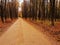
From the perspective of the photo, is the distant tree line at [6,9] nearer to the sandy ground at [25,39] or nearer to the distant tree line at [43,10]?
the distant tree line at [43,10]

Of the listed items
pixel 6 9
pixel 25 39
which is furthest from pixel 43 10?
pixel 25 39

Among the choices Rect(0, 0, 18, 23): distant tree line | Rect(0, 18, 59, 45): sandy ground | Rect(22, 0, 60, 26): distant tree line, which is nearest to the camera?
Rect(0, 18, 59, 45): sandy ground

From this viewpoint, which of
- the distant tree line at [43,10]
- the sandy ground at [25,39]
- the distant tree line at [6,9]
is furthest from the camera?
the distant tree line at [43,10]

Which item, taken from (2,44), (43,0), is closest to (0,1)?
(43,0)

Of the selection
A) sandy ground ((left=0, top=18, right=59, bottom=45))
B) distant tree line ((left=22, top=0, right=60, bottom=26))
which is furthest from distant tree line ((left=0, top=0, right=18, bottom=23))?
sandy ground ((left=0, top=18, right=59, bottom=45))

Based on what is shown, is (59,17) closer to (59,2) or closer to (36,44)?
(59,2)

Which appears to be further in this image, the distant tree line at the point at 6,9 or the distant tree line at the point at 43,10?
the distant tree line at the point at 43,10

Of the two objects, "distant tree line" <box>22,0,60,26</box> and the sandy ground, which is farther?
"distant tree line" <box>22,0,60,26</box>

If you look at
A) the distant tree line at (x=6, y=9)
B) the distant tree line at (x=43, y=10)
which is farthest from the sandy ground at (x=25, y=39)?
the distant tree line at (x=6, y=9)

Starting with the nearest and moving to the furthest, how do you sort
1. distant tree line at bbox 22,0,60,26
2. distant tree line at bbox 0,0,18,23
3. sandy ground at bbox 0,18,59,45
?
sandy ground at bbox 0,18,59,45, distant tree line at bbox 0,0,18,23, distant tree line at bbox 22,0,60,26

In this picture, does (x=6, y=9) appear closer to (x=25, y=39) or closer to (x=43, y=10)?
(x=43, y=10)

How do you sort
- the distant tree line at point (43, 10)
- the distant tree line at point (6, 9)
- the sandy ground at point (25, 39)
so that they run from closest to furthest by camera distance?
the sandy ground at point (25, 39)
the distant tree line at point (6, 9)
the distant tree line at point (43, 10)

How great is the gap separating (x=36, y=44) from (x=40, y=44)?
0.26m

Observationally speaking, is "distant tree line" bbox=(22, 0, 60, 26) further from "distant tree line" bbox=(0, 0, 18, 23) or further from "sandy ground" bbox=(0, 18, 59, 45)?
"sandy ground" bbox=(0, 18, 59, 45)
